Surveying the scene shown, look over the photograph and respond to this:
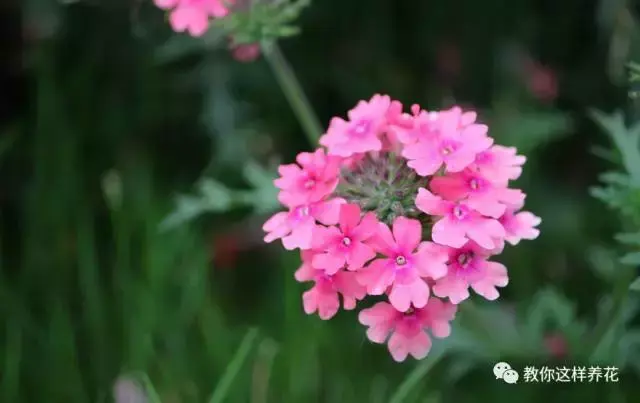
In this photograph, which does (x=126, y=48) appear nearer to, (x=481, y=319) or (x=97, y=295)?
(x=97, y=295)

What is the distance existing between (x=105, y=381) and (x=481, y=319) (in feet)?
1.72

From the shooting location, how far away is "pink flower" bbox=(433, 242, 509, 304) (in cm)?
65

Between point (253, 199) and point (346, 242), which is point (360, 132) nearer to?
point (346, 242)

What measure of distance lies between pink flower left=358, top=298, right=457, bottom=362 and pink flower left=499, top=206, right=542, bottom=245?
0.27 ft

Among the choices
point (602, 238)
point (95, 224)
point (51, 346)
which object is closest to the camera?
point (51, 346)

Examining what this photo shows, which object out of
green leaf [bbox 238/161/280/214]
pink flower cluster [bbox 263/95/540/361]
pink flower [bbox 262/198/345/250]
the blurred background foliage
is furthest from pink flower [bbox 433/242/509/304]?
green leaf [bbox 238/161/280/214]

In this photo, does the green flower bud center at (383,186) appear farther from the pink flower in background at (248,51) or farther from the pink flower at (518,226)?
the pink flower in background at (248,51)

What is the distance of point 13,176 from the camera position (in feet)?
5.32

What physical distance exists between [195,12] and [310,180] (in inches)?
12.7

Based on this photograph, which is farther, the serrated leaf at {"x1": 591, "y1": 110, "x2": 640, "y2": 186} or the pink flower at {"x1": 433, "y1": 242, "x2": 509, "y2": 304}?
the serrated leaf at {"x1": 591, "y1": 110, "x2": 640, "y2": 186}

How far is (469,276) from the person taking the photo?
26.1 inches

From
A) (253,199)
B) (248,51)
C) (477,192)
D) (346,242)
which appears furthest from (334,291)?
(248,51)

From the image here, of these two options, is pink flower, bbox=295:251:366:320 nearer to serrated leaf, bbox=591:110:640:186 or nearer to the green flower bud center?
the green flower bud center

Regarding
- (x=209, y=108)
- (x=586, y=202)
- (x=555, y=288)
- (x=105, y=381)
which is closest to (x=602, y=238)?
(x=586, y=202)
